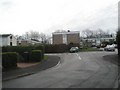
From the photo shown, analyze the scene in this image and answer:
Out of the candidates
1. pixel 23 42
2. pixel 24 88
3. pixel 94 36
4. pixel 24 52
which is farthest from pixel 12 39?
pixel 94 36

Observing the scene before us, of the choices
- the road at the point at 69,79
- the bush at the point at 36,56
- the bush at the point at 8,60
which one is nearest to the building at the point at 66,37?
the bush at the point at 36,56

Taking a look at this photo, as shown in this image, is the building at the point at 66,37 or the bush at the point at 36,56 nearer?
the bush at the point at 36,56

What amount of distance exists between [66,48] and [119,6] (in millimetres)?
29568

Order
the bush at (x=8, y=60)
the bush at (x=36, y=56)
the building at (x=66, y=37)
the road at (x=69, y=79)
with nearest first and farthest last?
the road at (x=69, y=79)
the bush at (x=8, y=60)
the bush at (x=36, y=56)
the building at (x=66, y=37)

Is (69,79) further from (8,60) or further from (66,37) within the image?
(66,37)


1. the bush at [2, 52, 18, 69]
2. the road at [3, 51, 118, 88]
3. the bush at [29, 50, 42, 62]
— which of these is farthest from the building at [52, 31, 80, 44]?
the road at [3, 51, 118, 88]

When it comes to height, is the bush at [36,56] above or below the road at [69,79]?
above

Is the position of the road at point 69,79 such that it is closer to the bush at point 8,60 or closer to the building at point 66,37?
the bush at point 8,60

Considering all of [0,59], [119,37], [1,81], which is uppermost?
[119,37]

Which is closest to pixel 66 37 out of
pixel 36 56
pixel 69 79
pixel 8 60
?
pixel 36 56

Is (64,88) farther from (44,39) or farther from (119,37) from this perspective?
(44,39)

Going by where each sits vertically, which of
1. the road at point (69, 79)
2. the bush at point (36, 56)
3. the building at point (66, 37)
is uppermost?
the building at point (66, 37)

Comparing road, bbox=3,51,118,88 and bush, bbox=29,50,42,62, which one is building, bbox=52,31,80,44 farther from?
road, bbox=3,51,118,88

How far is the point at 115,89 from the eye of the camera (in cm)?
718
